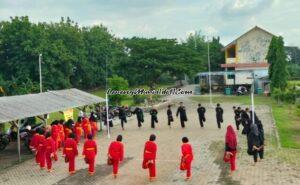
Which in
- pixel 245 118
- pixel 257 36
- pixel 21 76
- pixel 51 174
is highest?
pixel 257 36

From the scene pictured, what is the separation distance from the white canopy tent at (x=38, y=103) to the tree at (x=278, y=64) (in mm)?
24428

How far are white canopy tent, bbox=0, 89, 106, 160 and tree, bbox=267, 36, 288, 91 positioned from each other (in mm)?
Answer: 24428

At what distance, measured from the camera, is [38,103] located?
21.4m

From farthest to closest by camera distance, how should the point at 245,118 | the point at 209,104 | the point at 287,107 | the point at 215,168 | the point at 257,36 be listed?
the point at 257,36
the point at 209,104
the point at 287,107
the point at 245,118
the point at 215,168

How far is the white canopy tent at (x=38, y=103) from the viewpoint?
17812mm

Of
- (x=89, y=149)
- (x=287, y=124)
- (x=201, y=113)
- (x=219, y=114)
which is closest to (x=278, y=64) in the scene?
(x=287, y=124)

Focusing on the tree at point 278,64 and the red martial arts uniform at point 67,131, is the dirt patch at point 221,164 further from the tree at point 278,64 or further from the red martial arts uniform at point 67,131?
the tree at point 278,64

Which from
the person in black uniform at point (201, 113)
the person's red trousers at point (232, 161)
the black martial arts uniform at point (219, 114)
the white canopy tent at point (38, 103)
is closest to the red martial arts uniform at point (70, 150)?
the white canopy tent at point (38, 103)

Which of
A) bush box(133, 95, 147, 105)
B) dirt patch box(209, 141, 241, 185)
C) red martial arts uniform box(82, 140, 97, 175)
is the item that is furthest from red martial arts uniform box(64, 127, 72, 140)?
bush box(133, 95, 147, 105)

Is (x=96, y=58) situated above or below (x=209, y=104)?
above

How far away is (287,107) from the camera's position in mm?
36281

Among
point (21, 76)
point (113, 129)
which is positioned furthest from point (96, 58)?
point (113, 129)

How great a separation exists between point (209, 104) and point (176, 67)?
562 cm

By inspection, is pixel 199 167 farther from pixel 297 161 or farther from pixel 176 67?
pixel 176 67
